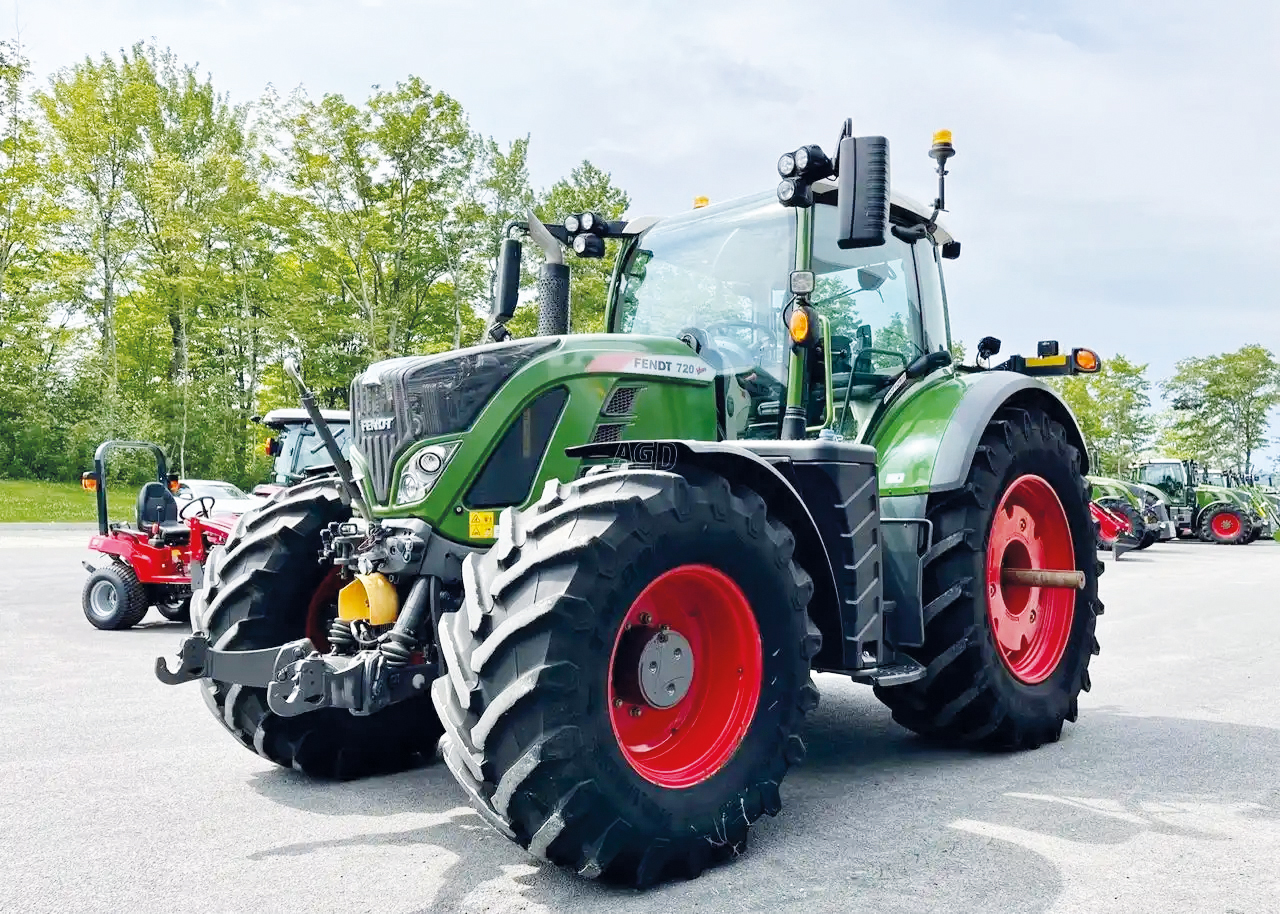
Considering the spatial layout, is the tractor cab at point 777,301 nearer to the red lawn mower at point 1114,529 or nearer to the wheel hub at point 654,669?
the wheel hub at point 654,669

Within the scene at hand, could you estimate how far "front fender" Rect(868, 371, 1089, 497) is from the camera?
4746mm

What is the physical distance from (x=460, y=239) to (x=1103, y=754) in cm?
2815

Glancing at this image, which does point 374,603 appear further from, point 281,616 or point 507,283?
point 507,283

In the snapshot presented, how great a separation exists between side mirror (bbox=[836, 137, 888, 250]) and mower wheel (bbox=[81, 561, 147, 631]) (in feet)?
28.5

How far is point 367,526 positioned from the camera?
13.0 feet

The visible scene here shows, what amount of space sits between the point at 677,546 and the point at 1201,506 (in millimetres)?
30571

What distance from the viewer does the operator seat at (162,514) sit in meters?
10.6

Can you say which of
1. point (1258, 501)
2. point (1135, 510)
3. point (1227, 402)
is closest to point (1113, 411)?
point (1227, 402)

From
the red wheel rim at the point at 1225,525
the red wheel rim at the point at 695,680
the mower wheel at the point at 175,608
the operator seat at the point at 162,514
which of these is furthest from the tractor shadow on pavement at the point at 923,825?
the red wheel rim at the point at 1225,525

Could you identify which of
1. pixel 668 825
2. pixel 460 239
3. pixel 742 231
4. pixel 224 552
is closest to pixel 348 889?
pixel 668 825

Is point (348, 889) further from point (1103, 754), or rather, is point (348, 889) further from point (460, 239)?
point (460, 239)

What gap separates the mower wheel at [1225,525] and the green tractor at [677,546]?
26730mm

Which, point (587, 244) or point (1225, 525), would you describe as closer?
point (587, 244)

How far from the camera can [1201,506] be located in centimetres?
2975
